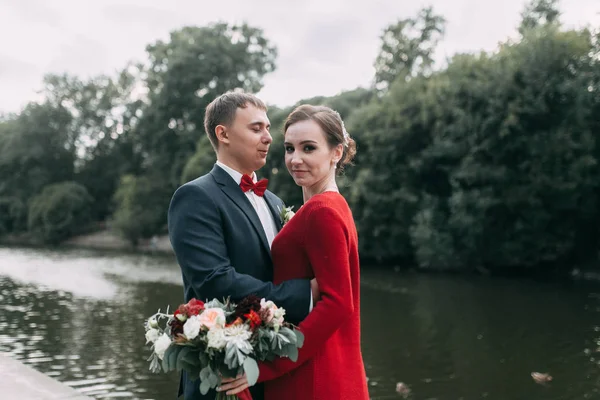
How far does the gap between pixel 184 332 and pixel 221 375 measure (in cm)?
22

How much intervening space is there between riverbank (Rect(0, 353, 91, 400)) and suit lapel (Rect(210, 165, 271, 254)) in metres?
2.44

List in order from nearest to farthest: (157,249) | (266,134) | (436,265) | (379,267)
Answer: (266,134) < (436,265) < (379,267) < (157,249)

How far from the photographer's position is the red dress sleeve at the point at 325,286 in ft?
7.72

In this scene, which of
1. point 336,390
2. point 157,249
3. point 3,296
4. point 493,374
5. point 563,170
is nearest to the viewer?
point 336,390

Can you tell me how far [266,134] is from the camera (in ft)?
9.16

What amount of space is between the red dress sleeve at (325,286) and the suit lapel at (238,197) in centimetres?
34

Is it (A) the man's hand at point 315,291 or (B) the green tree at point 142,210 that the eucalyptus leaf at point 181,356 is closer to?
(A) the man's hand at point 315,291

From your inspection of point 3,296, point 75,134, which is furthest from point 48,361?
point 75,134

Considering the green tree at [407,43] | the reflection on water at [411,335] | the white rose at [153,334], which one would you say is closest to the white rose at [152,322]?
the white rose at [153,334]

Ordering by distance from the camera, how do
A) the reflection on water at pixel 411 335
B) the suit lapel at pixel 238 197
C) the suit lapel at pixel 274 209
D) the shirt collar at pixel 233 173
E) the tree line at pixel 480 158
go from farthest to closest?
the tree line at pixel 480 158
the reflection on water at pixel 411 335
the suit lapel at pixel 274 209
the shirt collar at pixel 233 173
the suit lapel at pixel 238 197

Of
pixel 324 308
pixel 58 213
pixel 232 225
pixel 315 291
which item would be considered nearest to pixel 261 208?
pixel 232 225

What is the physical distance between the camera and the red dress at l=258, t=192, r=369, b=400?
7.77 ft

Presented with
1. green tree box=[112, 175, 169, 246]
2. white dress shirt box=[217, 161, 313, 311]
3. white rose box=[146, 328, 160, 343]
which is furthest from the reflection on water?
green tree box=[112, 175, 169, 246]

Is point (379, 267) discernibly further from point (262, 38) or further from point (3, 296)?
point (262, 38)
